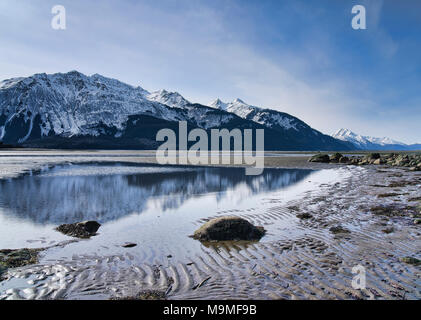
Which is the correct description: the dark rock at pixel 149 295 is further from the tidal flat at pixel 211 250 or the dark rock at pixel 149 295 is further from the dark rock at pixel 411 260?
the dark rock at pixel 411 260

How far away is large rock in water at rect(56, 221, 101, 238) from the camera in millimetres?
12703

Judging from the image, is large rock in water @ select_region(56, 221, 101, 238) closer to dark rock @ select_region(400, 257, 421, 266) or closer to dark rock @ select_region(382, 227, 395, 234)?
dark rock @ select_region(400, 257, 421, 266)

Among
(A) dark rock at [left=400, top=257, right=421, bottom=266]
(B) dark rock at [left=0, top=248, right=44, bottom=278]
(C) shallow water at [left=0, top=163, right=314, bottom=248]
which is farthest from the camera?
(C) shallow water at [left=0, top=163, right=314, bottom=248]

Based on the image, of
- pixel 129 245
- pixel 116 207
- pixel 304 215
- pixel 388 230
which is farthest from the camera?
pixel 116 207

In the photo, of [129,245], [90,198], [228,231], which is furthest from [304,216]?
[90,198]

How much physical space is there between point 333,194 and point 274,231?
12.9 meters

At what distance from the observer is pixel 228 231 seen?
1201 centimetres

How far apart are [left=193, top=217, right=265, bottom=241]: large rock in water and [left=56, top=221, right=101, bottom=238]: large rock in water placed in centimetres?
503

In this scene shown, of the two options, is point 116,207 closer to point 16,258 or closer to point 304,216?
point 16,258

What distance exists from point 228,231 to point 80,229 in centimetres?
718

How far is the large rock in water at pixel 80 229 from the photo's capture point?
41.7 ft

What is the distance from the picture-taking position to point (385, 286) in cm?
750

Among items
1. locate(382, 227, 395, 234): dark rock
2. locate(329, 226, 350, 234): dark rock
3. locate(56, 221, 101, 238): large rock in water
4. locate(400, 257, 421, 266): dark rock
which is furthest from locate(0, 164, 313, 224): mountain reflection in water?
locate(400, 257, 421, 266): dark rock
